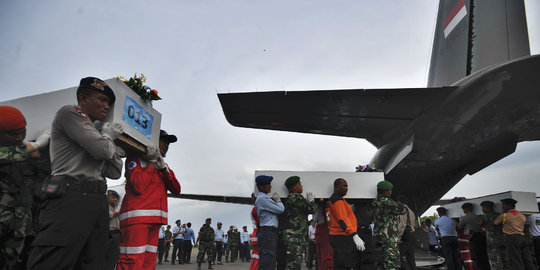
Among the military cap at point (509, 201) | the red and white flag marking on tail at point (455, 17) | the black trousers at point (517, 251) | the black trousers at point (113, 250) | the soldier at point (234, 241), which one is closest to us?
the black trousers at point (113, 250)

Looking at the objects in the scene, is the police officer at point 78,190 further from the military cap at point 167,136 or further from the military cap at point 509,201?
the military cap at point 509,201

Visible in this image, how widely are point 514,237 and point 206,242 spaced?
400 inches

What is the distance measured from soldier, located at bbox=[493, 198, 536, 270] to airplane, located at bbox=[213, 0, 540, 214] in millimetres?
1476

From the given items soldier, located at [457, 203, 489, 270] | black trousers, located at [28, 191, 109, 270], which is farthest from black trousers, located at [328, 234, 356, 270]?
soldier, located at [457, 203, 489, 270]

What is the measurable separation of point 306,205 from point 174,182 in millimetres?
2416

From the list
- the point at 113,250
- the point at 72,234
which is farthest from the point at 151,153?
the point at 113,250

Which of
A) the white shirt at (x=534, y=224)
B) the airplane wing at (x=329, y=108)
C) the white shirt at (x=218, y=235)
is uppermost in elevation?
the airplane wing at (x=329, y=108)

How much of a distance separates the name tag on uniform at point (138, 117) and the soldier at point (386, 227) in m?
4.20

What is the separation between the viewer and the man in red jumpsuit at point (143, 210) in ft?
10.9

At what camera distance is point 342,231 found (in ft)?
17.9

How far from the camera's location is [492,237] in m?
7.89

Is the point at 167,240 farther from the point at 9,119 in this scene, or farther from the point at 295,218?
the point at 9,119

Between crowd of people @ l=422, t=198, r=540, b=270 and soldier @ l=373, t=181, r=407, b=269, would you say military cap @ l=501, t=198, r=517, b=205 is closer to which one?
crowd of people @ l=422, t=198, r=540, b=270

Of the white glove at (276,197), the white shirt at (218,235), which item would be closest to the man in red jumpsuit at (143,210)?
the white glove at (276,197)
